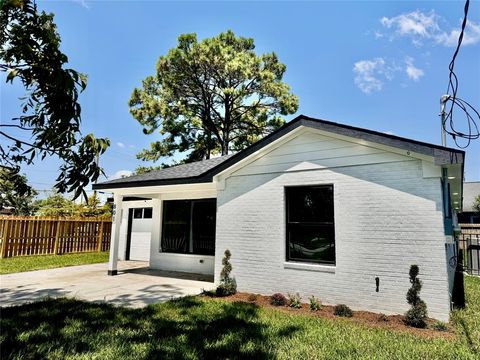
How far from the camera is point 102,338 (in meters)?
4.37

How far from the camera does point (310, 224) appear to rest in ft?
23.3

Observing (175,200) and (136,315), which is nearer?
(136,315)

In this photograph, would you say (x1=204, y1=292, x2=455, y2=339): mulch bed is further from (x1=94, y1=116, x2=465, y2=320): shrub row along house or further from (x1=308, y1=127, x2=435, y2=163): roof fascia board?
(x1=308, y1=127, x2=435, y2=163): roof fascia board

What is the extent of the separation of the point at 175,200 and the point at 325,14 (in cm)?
797

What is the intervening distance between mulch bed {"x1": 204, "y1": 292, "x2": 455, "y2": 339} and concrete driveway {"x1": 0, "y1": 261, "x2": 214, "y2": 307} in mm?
1760

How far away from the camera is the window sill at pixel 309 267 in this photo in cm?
657

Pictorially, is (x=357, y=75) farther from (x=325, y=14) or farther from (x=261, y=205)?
(x=261, y=205)

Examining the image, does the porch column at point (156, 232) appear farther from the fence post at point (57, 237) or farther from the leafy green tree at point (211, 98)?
the leafy green tree at point (211, 98)

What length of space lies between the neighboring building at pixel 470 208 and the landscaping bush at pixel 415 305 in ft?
97.7

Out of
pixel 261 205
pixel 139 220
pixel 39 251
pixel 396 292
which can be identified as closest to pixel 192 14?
pixel 261 205

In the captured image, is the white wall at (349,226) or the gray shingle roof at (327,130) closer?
the gray shingle roof at (327,130)

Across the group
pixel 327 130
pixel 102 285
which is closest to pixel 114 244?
pixel 102 285

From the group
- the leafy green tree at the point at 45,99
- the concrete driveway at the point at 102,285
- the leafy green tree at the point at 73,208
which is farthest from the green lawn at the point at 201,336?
the leafy green tree at the point at 73,208

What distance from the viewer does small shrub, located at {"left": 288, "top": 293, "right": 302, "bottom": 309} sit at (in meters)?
6.45
